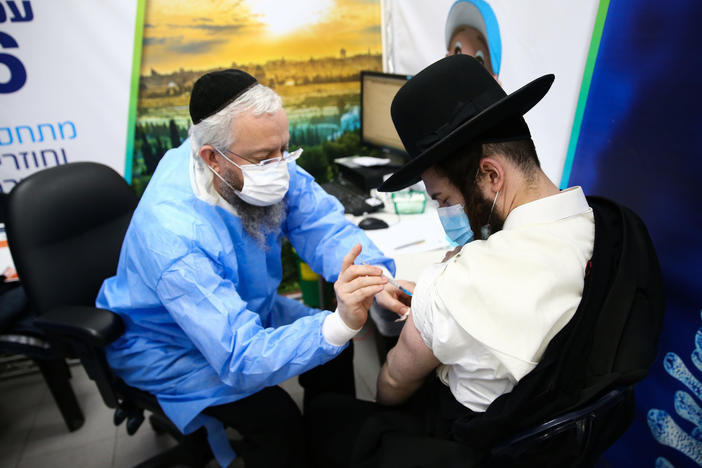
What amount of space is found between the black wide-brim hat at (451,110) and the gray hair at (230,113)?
43 cm

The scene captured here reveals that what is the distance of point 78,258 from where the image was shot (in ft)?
4.50

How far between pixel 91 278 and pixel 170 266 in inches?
22.7

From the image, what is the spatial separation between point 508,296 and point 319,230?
869mm

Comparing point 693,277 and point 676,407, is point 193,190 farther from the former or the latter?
point 676,407

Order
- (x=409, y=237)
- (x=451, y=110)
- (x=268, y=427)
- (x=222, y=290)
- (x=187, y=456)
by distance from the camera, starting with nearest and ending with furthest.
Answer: (x=451, y=110), (x=222, y=290), (x=268, y=427), (x=187, y=456), (x=409, y=237)

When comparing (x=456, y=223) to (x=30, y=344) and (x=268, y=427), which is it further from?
(x=30, y=344)

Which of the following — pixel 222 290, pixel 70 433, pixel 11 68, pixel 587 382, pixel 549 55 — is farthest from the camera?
pixel 11 68

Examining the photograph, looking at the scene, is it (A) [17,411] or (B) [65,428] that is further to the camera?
(A) [17,411]

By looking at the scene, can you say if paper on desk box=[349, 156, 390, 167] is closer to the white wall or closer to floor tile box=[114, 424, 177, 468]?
the white wall

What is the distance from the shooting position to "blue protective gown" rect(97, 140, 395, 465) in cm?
102

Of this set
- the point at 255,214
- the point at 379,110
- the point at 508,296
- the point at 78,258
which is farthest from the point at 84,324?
the point at 379,110

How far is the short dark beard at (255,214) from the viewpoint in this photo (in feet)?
4.05

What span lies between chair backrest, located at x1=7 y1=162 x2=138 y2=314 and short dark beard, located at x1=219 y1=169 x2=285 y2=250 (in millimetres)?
533

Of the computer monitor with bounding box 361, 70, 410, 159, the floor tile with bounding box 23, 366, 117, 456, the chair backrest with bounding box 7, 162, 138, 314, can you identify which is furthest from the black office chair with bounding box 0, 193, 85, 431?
the computer monitor with bounding box 361, 70, 410, 159
